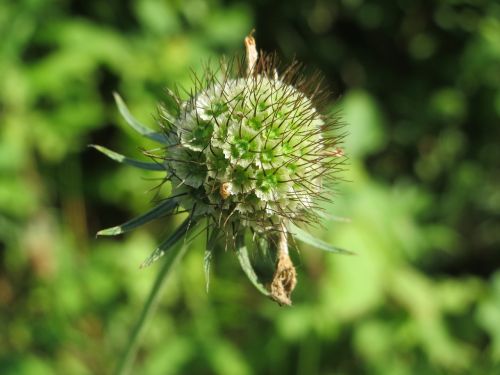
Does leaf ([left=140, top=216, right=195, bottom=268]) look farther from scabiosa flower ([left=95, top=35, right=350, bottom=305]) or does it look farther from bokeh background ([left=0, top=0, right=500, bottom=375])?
bokeh background ([left=0, top=0, right=500, bottom=375])

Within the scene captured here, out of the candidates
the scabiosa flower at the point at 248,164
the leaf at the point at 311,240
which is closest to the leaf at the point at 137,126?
the scabiosa flower at the point at 248,164

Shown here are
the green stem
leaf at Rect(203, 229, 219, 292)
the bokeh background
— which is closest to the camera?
leaf at Rect(203, 229, 219, 292)

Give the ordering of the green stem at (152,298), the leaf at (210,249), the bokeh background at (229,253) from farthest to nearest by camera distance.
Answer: the bokeh background at (229,253) → the green stem at (152,298) → the leaf at (210,249)

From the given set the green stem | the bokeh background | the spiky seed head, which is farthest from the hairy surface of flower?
the bokeh background

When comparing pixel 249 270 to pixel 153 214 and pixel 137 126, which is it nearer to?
pixel 153 214

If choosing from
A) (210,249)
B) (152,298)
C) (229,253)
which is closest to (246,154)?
(210,249)

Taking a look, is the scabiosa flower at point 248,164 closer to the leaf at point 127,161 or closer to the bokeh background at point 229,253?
the leaf at point 127,161
